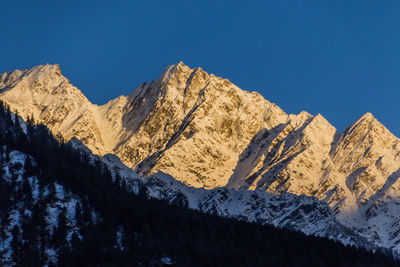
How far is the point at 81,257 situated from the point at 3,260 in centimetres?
1443

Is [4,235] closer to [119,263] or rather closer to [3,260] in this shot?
[3,260]

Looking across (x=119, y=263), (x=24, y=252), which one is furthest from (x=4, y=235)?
(x=119, y=263)

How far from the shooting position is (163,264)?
19962 cm

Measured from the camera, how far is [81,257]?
19725cm

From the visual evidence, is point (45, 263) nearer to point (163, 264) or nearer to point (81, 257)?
point (81, 257)

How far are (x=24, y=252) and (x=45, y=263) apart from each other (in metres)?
4.36

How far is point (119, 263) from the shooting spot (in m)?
198

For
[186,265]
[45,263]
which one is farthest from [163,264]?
[45,263]

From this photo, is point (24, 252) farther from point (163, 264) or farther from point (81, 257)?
point (163, 264)

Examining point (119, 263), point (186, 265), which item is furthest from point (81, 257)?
point (186, 265)

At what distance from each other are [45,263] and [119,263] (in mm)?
13444

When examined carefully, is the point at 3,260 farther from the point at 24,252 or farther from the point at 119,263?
the point at 119,263

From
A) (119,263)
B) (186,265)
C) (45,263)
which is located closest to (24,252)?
(45,263)

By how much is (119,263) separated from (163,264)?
26.5ft
